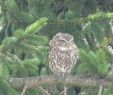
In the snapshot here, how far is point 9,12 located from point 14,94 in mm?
861

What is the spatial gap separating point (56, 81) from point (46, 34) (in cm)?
82

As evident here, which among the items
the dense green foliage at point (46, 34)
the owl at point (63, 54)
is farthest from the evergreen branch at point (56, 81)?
the owl at point (63, 54)

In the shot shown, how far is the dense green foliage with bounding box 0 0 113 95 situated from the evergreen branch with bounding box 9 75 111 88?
0.12 feet

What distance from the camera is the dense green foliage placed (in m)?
2.34

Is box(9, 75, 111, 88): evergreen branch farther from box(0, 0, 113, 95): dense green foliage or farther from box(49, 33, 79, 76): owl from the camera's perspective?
box(49, 33, 79, 76): owl

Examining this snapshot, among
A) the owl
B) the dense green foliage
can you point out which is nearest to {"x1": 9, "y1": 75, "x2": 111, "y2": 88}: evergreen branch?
the dense green foliage

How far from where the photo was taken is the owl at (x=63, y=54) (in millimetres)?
2691

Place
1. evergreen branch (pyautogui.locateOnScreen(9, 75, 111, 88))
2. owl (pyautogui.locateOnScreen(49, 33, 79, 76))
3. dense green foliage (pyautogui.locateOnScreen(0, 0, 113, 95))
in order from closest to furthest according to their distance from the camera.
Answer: dense green foliage (pyautogui.locateOnScreen(0, 0, 113, 95)) → evergreen branch (pyautogui.locateOnScreen(9, 75, 111, 88)) → owl (pyautogui.locateOnScreen(49, 33, 79, 76))

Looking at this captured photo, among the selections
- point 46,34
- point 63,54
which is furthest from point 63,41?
point 46,34

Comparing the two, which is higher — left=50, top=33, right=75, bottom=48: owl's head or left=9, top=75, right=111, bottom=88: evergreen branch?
left=50, top=33, right=75, bottom=48: owl's head

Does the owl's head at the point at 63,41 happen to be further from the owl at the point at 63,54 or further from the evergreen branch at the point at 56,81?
the evergreen branch at the point at 56,81

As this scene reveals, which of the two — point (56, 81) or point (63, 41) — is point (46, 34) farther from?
point (56, 81)

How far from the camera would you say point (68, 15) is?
3178mm

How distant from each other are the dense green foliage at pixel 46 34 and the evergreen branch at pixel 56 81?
37 mm
